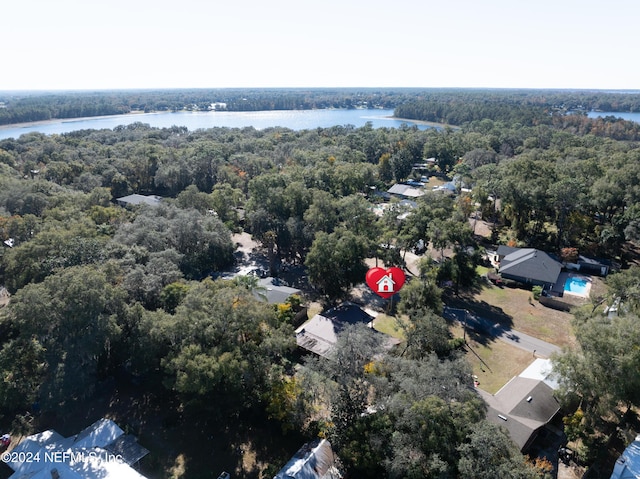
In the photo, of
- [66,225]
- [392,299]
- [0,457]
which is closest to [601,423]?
[392,299]

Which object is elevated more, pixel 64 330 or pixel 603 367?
pixel 64 330

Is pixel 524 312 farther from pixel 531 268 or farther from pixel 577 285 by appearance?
pixel 577 285

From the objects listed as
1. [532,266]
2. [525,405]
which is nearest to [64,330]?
[525,405]

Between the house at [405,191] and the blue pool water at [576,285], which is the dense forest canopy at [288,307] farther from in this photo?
the house at [405,191]

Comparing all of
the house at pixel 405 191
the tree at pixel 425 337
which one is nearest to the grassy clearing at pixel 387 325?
the tree at pixel 425 337

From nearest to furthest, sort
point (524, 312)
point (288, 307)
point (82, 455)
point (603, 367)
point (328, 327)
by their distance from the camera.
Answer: point (82, 455), point (603, 367), point (328, 327), point (288, 307), point (524, 312)

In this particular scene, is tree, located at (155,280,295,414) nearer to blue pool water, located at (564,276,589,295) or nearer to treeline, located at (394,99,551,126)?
blue pool water, located at (564,276,589,295)
